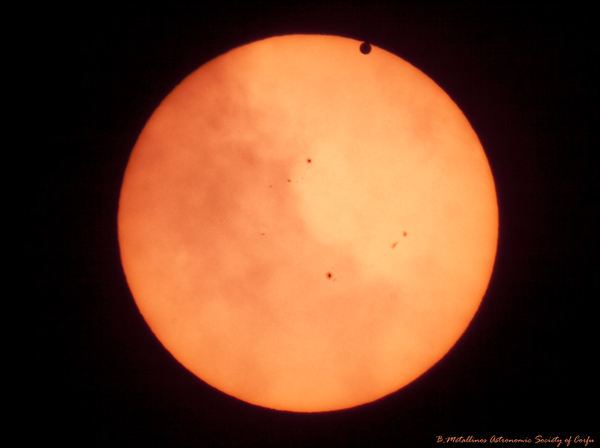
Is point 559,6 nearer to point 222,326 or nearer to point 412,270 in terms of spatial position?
point 412,270

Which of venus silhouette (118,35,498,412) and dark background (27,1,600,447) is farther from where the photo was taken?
dark background (27,1,600,447)

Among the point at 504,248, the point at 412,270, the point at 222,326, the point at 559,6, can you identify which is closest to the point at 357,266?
the point at 412,270

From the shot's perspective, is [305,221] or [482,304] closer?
[305,221]

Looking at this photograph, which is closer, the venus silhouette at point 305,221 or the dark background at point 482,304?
the venus silhouette at point 305,221
